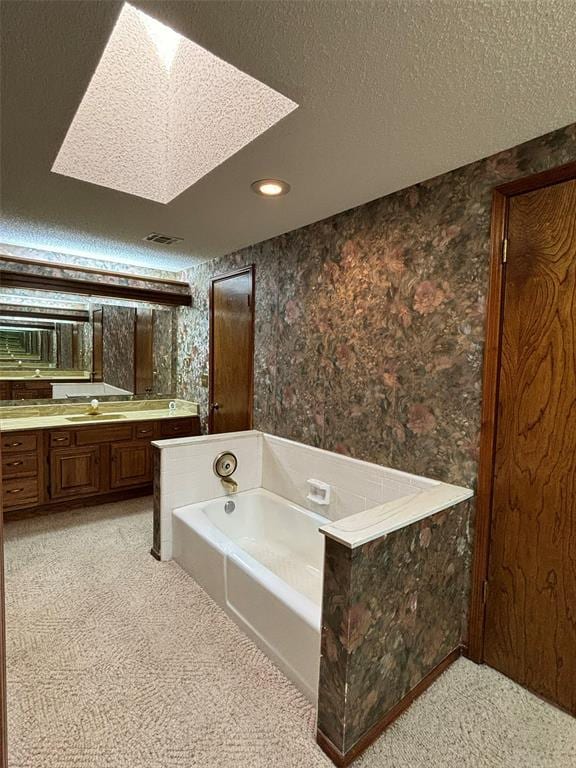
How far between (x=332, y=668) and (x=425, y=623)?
506mm

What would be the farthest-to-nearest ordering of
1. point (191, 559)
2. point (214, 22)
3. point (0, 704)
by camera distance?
point (191, 559)
point (214, 22)
point (0, 704)

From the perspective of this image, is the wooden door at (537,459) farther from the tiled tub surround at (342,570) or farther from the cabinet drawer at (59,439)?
the cabinet drawer at (59,439)

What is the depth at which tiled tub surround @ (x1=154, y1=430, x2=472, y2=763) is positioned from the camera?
1380mm

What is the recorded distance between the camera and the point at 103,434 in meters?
3.48

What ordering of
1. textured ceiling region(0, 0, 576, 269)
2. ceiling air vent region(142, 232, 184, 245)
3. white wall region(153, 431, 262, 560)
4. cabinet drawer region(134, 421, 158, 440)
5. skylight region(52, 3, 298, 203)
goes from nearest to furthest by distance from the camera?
textured ceiling region(0, 0, 576, 269) < skylight region(52, 3, 298, 203) < white wall region(153, 431, 262, 560) < ceiling air vent region(142, 232, 184, 245) < cabinet drawer region(134, 421, 158, 440)

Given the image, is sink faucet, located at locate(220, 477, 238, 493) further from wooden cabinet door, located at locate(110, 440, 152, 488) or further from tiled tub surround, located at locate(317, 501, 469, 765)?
tiled tub surround, located at locate(317, 501, 469, 765)

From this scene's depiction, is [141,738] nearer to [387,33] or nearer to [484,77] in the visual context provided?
[387,33]

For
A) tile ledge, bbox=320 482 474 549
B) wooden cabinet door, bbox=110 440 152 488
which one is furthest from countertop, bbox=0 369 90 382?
tile ledge, bbox=320 482 474 549

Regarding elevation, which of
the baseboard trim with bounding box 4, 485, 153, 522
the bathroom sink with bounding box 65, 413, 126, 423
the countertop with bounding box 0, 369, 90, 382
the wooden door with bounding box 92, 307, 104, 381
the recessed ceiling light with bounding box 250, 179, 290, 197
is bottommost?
the baseboard trim with bounding box 4, 485, 153, 522

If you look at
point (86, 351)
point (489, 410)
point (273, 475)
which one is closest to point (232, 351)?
point (273, 475)

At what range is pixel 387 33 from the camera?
1.13 metres

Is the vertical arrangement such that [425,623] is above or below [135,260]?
below

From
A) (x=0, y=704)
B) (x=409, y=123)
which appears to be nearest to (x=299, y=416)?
(x=409, y=123)

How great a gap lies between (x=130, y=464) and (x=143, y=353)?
4.03 feet
